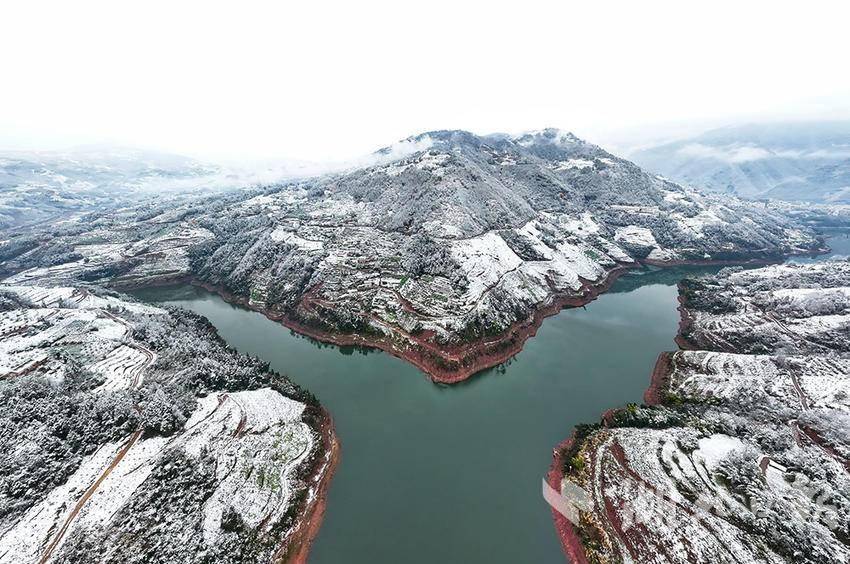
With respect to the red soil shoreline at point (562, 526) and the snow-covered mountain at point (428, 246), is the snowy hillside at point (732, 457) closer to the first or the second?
the red soil shoreline at point (562, 526)

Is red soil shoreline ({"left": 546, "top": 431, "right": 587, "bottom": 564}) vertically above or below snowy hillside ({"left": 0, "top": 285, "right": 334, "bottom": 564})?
below

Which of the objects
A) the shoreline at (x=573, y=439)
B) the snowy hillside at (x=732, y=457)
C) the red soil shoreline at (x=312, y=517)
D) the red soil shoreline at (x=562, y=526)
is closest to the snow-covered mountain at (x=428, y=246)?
the shoreline at (x=573, y=439)

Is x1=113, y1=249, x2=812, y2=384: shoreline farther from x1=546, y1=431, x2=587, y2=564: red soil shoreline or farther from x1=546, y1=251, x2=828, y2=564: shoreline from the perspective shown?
x1=546, y1=431, x2=587, y2=564: red soil shoreline

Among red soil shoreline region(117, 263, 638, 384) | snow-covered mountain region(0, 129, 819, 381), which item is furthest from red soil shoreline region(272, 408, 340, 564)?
snow-covered mountain region(0, 129, 819, 381)

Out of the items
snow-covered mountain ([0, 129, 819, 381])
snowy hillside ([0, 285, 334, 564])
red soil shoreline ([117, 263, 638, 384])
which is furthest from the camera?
snow-covered mountain ([0, 129, 819, 381])

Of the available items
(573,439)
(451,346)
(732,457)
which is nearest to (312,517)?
(573,439)

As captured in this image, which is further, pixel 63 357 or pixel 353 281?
pixel 353 281

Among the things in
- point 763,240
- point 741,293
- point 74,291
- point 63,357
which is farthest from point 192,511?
point 763,240

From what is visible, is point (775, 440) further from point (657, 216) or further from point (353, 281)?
point (657, 216)
